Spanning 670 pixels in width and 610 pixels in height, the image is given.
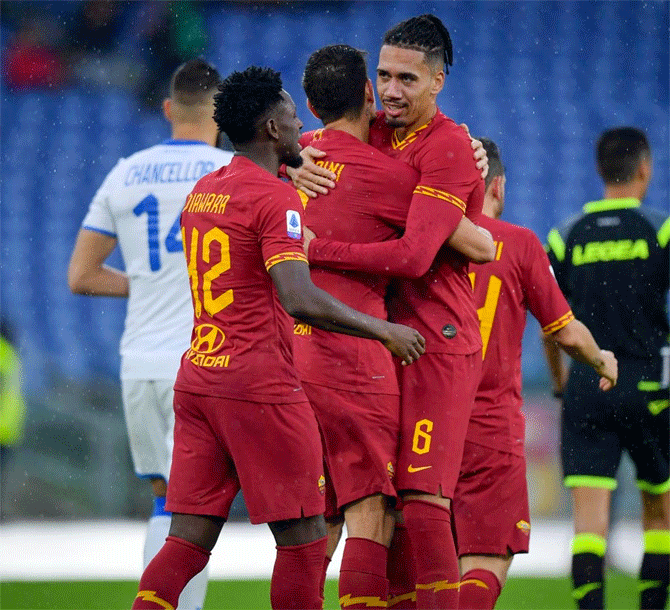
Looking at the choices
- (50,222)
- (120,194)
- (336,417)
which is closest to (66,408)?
(50,222)

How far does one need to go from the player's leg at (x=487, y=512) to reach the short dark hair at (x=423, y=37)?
4.38ft

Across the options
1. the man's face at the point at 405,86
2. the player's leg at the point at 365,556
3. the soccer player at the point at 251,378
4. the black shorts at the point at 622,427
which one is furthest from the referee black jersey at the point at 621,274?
the soccer player at the point at 251,378

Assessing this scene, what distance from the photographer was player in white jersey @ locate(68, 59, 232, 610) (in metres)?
4.62

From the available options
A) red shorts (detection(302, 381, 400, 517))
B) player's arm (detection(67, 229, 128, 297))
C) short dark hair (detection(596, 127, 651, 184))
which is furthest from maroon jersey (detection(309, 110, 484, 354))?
short dark hair (detection(596, 127, 651, 184))

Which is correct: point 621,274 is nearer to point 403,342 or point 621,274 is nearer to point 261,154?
point 403,342

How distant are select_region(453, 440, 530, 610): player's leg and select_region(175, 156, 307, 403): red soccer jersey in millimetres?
1044

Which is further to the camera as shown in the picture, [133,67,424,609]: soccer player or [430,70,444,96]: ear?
[430,70,444,96]: ear

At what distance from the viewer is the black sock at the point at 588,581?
488 cm

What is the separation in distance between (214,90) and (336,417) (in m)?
1.75

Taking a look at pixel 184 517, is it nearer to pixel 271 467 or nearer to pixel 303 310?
pixel 271 467

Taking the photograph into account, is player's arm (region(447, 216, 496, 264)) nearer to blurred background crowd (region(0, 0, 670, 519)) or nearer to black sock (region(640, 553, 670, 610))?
black sock (region(640, 553, 670, 610))

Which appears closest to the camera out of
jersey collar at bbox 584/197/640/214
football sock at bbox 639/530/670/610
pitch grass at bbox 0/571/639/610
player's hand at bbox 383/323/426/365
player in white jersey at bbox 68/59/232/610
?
player's hand at bbox 383/323/426/365

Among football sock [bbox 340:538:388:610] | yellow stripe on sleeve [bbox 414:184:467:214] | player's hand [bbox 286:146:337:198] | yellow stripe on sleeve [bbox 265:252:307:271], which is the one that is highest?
player's hand [bbox 286:146:337:198]

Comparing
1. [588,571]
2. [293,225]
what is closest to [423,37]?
[293,225]
